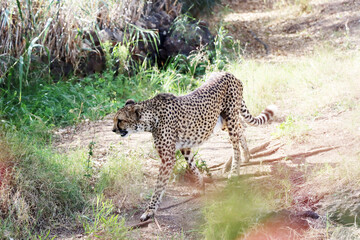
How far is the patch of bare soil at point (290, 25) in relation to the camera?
10383mm

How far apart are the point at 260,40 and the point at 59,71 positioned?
5347mm

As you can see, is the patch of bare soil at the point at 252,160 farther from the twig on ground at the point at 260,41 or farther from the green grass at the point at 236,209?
the twig on ground at the point at 260,41

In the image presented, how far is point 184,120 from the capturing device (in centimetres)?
474

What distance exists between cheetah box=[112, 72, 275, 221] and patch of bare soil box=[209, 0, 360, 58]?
15.1 feet

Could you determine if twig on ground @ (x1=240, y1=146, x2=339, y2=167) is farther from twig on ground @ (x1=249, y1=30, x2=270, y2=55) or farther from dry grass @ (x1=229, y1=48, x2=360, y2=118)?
twig on ground @ (x1=249, y1=30, x2=270, y2=55)

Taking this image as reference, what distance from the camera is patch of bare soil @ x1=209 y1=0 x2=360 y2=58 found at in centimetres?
1038


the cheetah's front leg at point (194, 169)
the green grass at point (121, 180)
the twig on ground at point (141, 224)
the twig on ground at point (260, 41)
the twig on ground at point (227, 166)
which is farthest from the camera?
the twig on ground at point (260, 41)

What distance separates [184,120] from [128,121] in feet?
1.88

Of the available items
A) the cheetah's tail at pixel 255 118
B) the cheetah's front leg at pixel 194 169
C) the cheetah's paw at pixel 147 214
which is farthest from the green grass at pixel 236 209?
the cheetah's tail at pixel 255 118

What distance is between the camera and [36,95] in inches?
274

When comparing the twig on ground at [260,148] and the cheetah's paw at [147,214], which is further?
the twig on ground at [260,148]

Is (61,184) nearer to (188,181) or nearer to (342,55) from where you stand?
(188,181)

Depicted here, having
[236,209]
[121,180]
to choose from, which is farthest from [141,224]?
[236,209]

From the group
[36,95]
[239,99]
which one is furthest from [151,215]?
[36,95]
